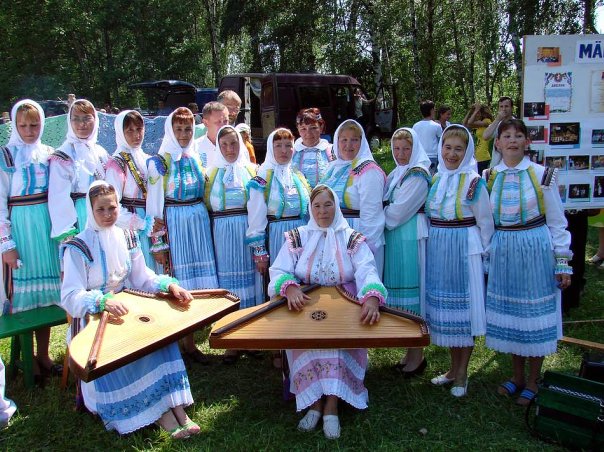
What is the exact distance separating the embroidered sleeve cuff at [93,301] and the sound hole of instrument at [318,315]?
1114mm

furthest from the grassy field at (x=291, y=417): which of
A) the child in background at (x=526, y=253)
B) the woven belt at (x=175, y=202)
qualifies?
the woven belt at (x=175, y=202)

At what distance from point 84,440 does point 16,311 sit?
1121mm

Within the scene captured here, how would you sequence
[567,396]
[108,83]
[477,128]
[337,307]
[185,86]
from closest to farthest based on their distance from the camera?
[567,396] < [337,307] < [477,128] < [185,86] < [108,83]

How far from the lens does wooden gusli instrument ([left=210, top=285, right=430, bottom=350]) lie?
2561mm

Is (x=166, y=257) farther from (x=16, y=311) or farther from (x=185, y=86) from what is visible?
(x=185, y=86)

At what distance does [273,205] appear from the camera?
3676mm

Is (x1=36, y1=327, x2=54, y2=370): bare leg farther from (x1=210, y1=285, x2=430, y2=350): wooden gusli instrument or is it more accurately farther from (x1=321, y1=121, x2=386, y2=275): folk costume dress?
(x1=321, y1=121, x2=386, y2=275): folk costume dress

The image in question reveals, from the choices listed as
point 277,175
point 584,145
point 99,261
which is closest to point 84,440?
point 99,261

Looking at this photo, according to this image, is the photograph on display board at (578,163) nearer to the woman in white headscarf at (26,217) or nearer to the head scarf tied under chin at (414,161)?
the head scarf tied under chin at (414,161)

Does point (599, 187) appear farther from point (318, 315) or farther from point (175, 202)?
point (175, 202)

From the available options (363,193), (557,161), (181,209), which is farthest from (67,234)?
(557,161)

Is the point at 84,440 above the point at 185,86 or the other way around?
the other way around

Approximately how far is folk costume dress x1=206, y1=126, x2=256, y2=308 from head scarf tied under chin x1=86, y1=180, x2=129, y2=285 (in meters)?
0.83

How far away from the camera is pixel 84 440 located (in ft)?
9.68
